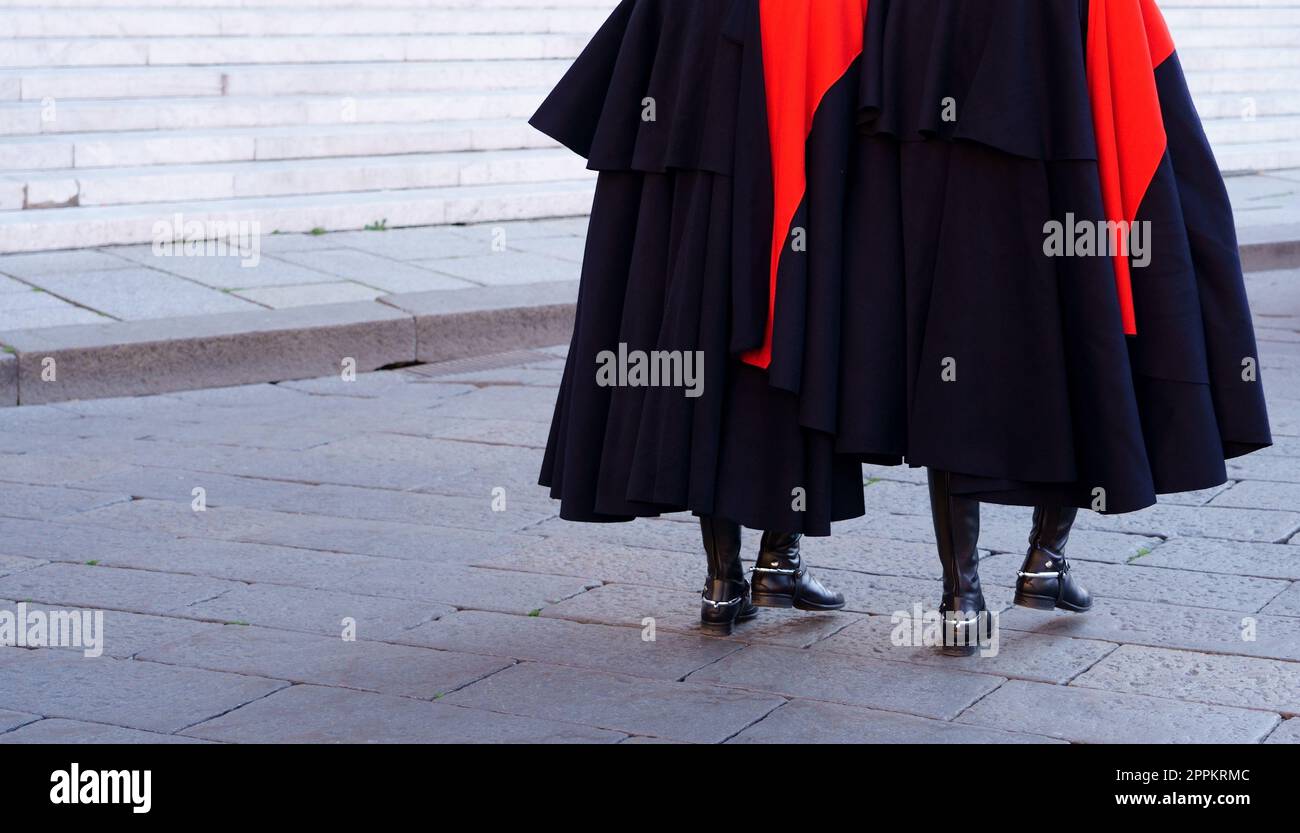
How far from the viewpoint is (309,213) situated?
898 centimetres

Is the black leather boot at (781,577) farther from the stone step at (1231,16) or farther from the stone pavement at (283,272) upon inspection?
the stone step at (1231,16)

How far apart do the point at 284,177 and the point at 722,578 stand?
6.09 metres

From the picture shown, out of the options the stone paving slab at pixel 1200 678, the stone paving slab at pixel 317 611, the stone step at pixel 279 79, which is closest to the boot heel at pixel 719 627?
the stone paving slab at pixel 317 611

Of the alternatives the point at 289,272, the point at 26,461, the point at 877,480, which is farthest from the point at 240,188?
the point at 877,480

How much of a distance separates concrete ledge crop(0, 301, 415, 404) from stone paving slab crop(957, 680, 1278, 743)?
413 centimetres

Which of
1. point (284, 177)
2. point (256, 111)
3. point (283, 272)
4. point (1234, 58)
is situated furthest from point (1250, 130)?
point (283, 272)

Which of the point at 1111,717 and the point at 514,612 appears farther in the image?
the point at 514,612

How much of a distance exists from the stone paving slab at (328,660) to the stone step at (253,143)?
225 inches

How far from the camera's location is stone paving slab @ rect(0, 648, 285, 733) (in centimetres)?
334

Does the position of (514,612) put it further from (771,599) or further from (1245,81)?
(1245,81)

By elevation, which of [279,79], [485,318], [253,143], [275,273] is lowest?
[485,318]

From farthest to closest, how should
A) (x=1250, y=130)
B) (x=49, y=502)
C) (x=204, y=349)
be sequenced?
(x=1250, y=130), (x=204, y=349), (x=49, y=502)

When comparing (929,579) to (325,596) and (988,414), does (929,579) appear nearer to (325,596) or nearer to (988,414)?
(988,414)

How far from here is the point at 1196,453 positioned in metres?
3.51
